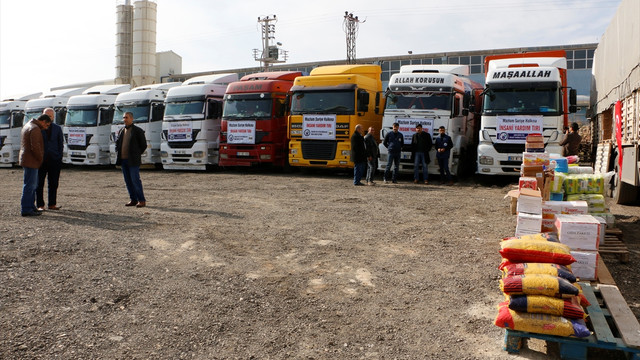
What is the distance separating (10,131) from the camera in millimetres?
23078

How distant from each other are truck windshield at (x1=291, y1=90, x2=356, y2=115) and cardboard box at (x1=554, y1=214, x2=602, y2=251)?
10.1 metres

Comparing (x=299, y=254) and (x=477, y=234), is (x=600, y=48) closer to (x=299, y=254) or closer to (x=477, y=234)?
(x=477, y=234)

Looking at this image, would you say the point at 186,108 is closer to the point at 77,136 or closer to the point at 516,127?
the point at 77,136

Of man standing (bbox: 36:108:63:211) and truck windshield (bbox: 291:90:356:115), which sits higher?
truck windshield (bbox: 291:90:356:115)

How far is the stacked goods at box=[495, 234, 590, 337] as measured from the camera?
350cm

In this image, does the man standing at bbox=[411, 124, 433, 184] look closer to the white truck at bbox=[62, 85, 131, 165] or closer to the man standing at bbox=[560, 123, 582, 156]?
the man standing at bbox=[560, 123, 582, 156]

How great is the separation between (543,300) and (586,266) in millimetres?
1611

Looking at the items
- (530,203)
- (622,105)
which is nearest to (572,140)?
(622,105)

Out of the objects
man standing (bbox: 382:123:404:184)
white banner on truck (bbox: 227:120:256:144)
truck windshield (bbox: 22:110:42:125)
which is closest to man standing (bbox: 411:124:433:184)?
man standing (bbox: 382:123:404:184)

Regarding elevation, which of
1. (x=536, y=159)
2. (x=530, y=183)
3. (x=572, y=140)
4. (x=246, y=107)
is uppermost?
(x=246, y=107)

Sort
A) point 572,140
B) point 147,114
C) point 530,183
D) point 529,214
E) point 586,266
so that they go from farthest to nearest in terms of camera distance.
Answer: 1. point 147,114
2. point 572,140
3. point 530,183
4. point 529,214
5. point 586,266

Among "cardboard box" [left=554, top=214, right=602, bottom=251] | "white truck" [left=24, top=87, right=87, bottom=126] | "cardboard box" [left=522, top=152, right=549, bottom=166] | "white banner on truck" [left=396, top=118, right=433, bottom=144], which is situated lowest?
"cardboard box" [left=554, top=214, right=602, bottom=251]

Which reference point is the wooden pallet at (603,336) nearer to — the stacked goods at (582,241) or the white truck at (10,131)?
the stacked goods at (582,241)

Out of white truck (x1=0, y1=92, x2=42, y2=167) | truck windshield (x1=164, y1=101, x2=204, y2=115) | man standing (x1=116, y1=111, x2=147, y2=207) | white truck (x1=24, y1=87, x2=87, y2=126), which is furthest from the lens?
white truck (x1=0, y1=92, x2=42, y2=167)
